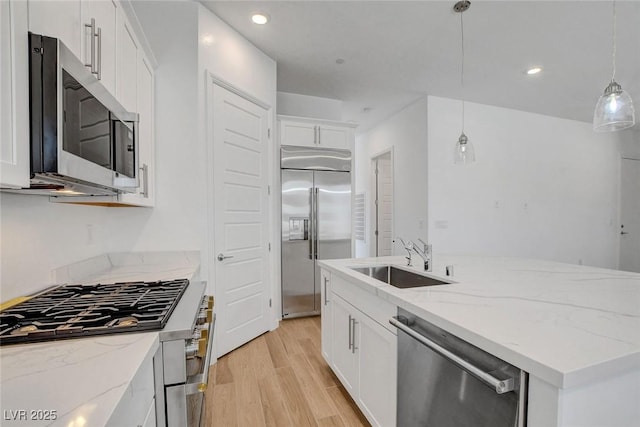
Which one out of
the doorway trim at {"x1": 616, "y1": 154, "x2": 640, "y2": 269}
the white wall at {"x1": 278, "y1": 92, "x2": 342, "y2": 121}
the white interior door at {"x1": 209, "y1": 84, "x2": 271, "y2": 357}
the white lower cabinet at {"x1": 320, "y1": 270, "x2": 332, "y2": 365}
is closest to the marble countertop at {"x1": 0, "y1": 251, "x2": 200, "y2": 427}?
the white lower cabinet at {"x1": 320, "y1": 270, "x2": 332, "y2": 365}

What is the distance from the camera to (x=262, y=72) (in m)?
2.94

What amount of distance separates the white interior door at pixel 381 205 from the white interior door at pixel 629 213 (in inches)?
170

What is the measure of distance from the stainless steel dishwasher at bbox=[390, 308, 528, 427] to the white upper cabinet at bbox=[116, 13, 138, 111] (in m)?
1.75

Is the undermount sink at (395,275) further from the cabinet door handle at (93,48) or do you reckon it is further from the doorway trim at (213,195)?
the cabinet door handle at (93,48)

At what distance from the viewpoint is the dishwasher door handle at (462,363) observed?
774 mm

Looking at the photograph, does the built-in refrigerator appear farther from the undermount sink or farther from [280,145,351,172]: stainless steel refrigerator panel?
the undermount sink

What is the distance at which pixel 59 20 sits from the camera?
36.1 inches

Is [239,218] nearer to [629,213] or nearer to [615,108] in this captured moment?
[615,108]

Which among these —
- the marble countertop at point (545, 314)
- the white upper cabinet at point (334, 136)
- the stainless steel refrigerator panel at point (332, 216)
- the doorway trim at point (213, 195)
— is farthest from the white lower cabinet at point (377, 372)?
the white upper cabinet at point (334, 136)

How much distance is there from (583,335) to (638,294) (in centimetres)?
70

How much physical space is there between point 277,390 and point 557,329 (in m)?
1.75

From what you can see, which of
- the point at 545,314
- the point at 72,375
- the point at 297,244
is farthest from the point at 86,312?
the point at 297,244

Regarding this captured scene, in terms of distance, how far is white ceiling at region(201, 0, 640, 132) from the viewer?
234cm

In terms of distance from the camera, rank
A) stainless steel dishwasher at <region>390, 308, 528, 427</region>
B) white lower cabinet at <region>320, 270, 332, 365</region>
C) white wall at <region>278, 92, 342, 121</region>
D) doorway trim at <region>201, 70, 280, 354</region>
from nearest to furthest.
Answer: stainless steel dishwasher at <region>390, 308, 528, 427</region> < white lower cabinet at <region>320, 270, 332, 365</region> < doorway trim at <region>201, 70, 280, 354</region> < white wall at <region>278, 92, 342, 121</region>
